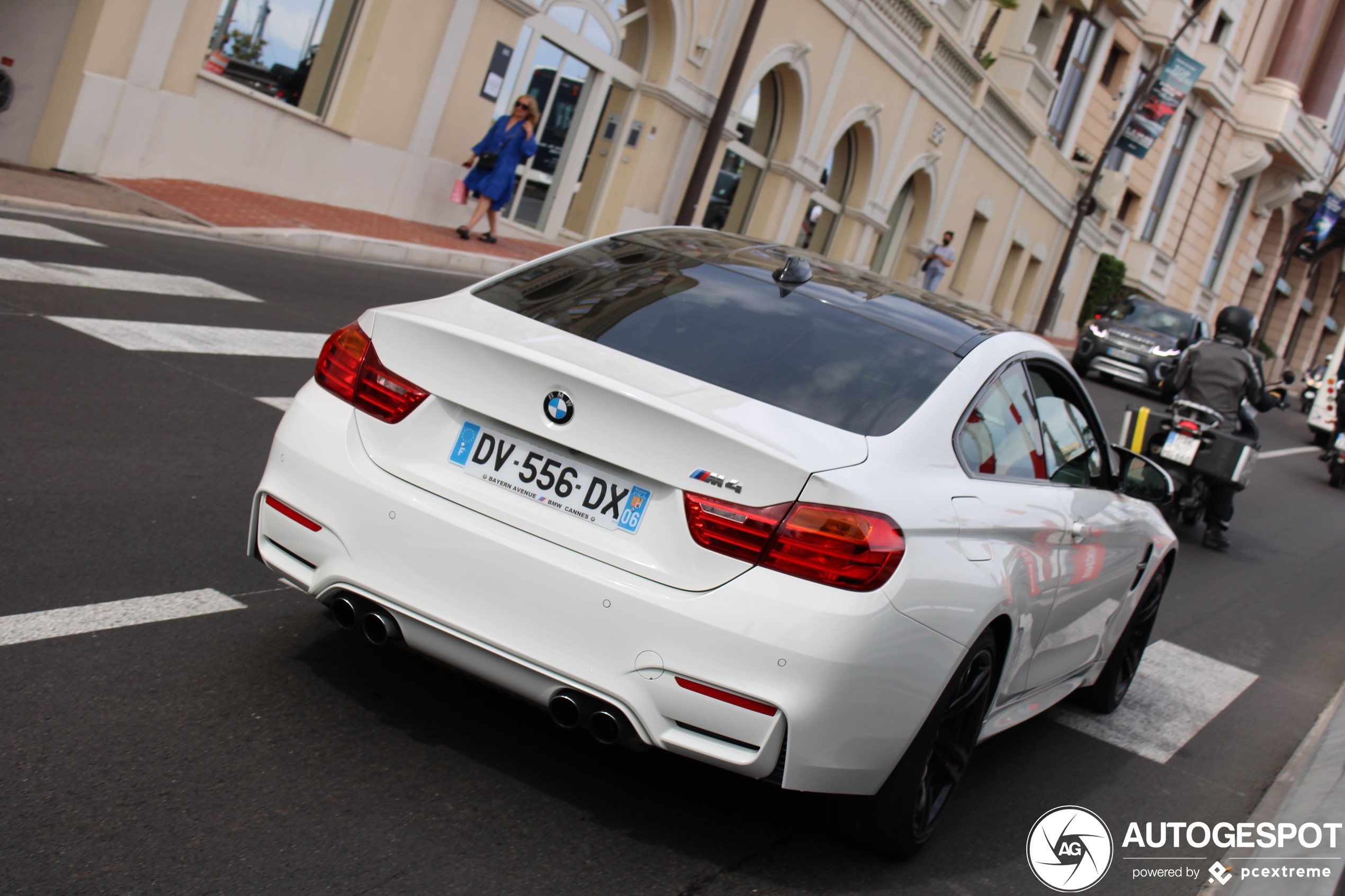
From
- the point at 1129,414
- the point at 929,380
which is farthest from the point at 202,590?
the point at 1129,414

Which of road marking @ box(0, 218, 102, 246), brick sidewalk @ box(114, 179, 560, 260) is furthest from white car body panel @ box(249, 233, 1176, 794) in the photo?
brick sidewalk @ box(114, 179, 560, 260)

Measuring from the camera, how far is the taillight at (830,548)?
3.18 meters

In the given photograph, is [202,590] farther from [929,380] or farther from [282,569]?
[929,380]

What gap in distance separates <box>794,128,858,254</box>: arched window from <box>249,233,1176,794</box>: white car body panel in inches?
1044

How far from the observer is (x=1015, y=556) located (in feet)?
12.8

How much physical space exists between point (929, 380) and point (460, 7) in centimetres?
1522

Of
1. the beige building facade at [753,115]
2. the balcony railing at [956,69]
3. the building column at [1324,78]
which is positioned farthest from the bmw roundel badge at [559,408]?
the building column at [1324,78]

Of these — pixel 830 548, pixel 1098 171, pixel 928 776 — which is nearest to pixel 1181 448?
pixel 928 776

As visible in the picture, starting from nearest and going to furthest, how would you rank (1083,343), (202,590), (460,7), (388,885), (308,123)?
(388,885) < (202,590) < (308,123) < (460,7) < (1083,343)

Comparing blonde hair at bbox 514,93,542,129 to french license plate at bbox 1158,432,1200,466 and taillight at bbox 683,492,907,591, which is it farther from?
taillight at bbox 683,492,907,591

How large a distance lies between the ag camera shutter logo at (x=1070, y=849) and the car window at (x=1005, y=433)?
1.14 m

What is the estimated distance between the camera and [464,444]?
3.48m

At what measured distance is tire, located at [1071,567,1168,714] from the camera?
5.68m

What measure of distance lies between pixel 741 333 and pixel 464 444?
89cm
